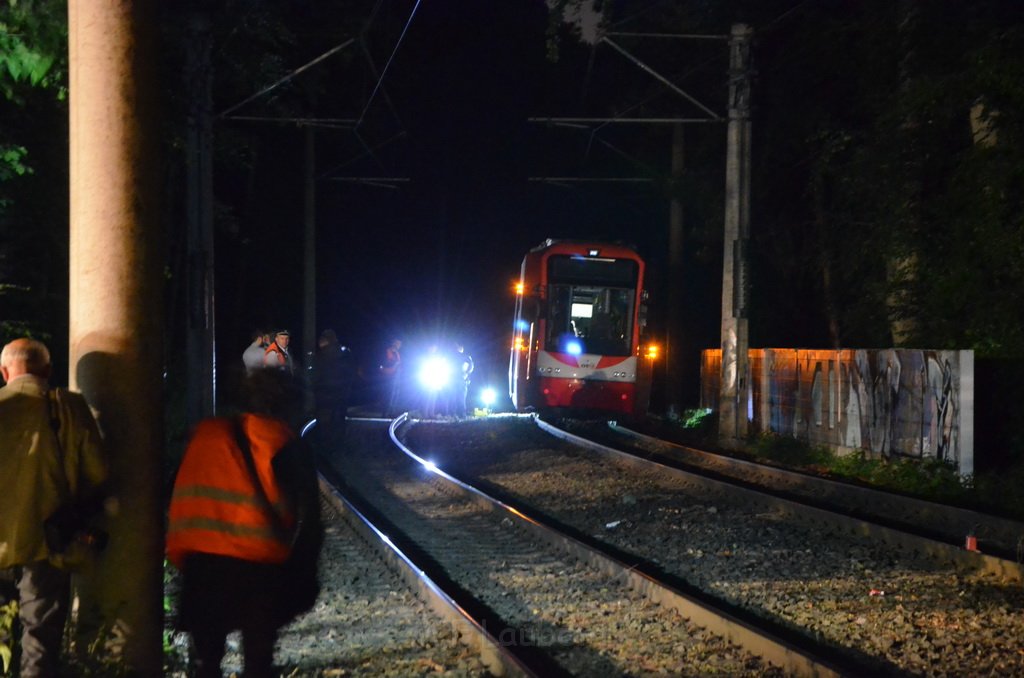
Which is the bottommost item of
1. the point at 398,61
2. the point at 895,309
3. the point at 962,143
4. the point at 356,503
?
the point at 356,503

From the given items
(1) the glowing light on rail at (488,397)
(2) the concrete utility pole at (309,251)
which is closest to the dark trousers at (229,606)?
(2) the concrete utility pole at (309,251)

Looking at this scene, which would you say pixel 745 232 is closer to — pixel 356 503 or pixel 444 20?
pixel 356 503

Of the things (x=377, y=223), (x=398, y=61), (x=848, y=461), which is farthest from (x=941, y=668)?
(x=377, y=223)

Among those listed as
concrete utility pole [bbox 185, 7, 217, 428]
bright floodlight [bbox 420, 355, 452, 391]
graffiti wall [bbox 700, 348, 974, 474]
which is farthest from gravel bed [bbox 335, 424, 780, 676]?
bright floodlight [bbox 420, 355, 452, 391]

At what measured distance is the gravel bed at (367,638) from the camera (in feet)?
22.5

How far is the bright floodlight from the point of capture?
26734mm

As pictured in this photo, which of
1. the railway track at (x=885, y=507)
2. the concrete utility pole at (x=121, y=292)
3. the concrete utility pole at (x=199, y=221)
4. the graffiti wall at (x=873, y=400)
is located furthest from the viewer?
the graffiti wall at (x=873, y=400)

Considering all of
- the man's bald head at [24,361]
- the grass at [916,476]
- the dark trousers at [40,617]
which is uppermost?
the man's bald head at [24,361]

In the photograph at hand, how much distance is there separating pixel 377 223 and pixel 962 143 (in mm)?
45078

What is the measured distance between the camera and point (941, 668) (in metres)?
6.60

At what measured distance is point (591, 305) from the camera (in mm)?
24797

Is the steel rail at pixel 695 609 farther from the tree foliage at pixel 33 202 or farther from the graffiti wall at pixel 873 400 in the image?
the graffiti wall at pixel 873 400

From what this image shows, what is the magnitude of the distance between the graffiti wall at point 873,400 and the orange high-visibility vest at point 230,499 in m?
12.1

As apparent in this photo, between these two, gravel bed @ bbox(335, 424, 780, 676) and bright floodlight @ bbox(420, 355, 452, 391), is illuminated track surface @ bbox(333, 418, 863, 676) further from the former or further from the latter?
bright floodlight @ bbox(420, 355, 452, 391)
